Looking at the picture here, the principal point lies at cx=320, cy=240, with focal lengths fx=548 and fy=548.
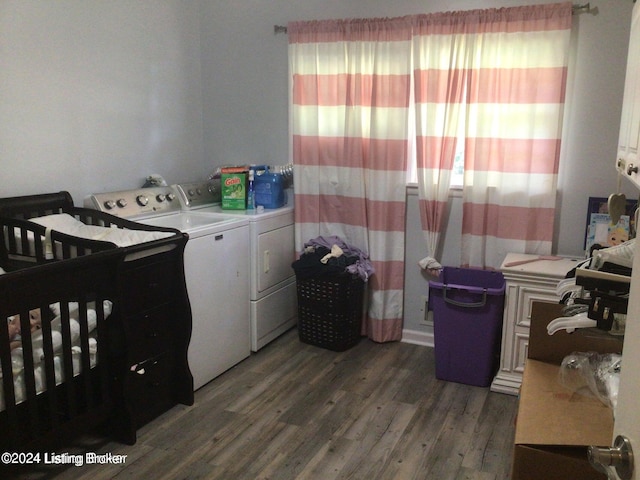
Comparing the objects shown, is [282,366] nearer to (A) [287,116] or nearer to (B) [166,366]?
(B) [166,366]

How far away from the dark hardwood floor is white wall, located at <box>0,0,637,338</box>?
0.80m

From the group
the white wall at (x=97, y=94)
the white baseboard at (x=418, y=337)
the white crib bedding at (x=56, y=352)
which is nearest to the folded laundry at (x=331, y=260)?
the white baseboard at (x=418, y=337)

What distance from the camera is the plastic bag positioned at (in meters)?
1.81

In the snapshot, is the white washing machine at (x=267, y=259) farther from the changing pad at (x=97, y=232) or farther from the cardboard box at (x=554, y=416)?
the cardboard box at (x=554, y=416)

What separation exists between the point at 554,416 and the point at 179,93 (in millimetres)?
3134

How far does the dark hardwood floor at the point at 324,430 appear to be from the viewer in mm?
2271

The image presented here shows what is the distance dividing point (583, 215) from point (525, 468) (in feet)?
6.37

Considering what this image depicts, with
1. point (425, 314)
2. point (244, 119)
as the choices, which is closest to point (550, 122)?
point (425, 314)

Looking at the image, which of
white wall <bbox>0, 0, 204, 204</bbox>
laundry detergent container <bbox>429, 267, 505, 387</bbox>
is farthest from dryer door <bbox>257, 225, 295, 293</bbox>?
laundry detergent container <bbox>429, 267, 505, 387</bbox>

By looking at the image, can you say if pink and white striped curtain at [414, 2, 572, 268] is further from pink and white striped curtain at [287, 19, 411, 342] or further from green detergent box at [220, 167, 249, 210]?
green detergent box at [220, 167, 249, 210]

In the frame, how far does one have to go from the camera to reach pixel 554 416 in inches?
68.6

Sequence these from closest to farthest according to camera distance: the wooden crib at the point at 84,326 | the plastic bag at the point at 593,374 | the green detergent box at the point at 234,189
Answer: the plastic bag at the point at 593,374, the wooden crib at the point at 84,326, the green detergent box at the point at 234,189

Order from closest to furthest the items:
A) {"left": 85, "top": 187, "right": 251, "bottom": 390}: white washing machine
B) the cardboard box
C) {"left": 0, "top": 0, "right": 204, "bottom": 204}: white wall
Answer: the cardboard box, {"left": 0, "top": 0, "right": 204, "bottom": 204}: white wall, {"left": 85, "top": 187, "right": 251, "bottom": 390}: white washing machine

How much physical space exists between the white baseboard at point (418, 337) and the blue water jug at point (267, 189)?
4.01 ft
